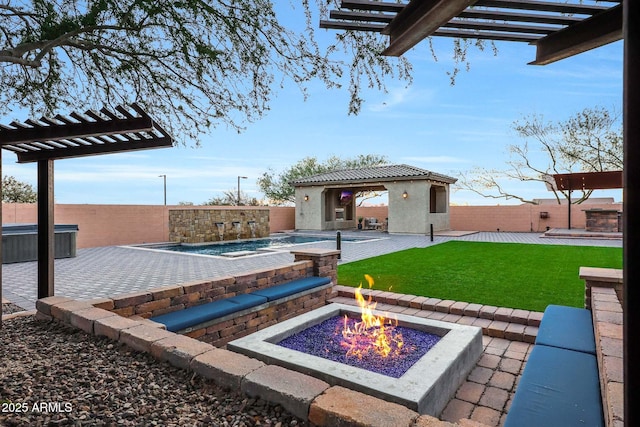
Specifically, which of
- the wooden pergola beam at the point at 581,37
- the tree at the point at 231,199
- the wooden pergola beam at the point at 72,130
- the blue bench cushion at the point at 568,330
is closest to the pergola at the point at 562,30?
the wooden pergola beam at the point at 581,37

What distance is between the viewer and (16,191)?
24641 millimetres

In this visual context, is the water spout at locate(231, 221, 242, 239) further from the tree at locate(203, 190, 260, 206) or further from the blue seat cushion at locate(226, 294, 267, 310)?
the tree at locate(203, 190, 260, 206)

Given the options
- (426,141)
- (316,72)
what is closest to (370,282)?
(316,72)

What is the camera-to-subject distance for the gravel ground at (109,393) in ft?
6.14

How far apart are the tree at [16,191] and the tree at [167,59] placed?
23.0 m

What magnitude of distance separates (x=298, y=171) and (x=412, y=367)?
31365 millimetres

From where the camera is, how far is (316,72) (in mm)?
4734

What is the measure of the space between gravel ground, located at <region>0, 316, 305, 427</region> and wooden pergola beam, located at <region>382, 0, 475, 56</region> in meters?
1.98

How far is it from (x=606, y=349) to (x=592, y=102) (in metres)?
24.9

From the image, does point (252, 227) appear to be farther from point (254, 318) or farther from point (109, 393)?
point (109, 393)

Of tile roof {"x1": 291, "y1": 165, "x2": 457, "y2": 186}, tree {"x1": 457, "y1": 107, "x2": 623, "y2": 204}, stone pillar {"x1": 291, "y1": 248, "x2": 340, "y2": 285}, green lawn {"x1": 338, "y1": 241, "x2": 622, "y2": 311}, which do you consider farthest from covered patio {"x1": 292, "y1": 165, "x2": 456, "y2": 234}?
stone pillar {"x1": 291, "y1": 248, "x2": 340, "y2": 285}

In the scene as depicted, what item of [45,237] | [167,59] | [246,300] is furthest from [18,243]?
[246,300]

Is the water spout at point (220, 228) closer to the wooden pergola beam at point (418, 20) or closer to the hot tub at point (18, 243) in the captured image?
the hot tub at point (18, 243)

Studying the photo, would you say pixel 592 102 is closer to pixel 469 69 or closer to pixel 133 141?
pixel 469 69
